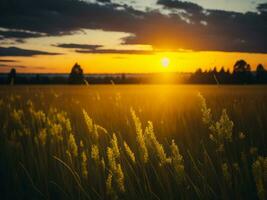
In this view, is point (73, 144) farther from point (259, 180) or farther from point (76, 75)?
point (76, 75)

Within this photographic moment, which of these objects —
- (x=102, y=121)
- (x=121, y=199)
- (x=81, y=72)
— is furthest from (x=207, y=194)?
(x=81, y=72)

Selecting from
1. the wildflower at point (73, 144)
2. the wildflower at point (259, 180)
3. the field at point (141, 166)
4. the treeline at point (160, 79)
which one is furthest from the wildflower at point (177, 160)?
the treeline at point (160, 79)

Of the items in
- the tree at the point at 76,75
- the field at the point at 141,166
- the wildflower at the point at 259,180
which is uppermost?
the tree at the point at 76,75

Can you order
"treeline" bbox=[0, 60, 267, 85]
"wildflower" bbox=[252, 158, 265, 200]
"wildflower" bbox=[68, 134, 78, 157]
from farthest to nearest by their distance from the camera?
"treeline" bbox=[0, 60, 267, 85] < "wildflower" bbox=[68, 134, 78, 157] < "wildflower" bbox=[252, 158, 265, 200]

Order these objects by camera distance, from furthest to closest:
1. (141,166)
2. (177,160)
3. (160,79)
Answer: (160,79) < (141,166) < (177,160)

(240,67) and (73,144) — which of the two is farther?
(240,67)

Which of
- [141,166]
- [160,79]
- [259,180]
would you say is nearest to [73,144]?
[141,166]

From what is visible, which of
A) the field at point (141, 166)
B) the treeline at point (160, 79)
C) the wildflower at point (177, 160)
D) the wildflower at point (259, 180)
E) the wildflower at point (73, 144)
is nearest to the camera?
the wildflower at point (259, 180)

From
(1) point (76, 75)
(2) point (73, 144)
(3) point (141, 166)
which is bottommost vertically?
(3) point (141, 166)

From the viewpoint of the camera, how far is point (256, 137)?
3533mm

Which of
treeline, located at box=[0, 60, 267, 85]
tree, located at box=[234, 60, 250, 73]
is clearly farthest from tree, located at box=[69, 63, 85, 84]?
tree, located at box=[234, 60, 250, 73]

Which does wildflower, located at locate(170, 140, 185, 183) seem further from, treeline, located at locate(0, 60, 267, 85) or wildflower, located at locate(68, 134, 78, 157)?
treeline, located at locate(0, 60, 267, 85)

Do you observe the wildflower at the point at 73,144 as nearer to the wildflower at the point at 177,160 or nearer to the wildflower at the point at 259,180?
the wildflower at the point at 177,160

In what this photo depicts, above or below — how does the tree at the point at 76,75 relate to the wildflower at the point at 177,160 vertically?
above
